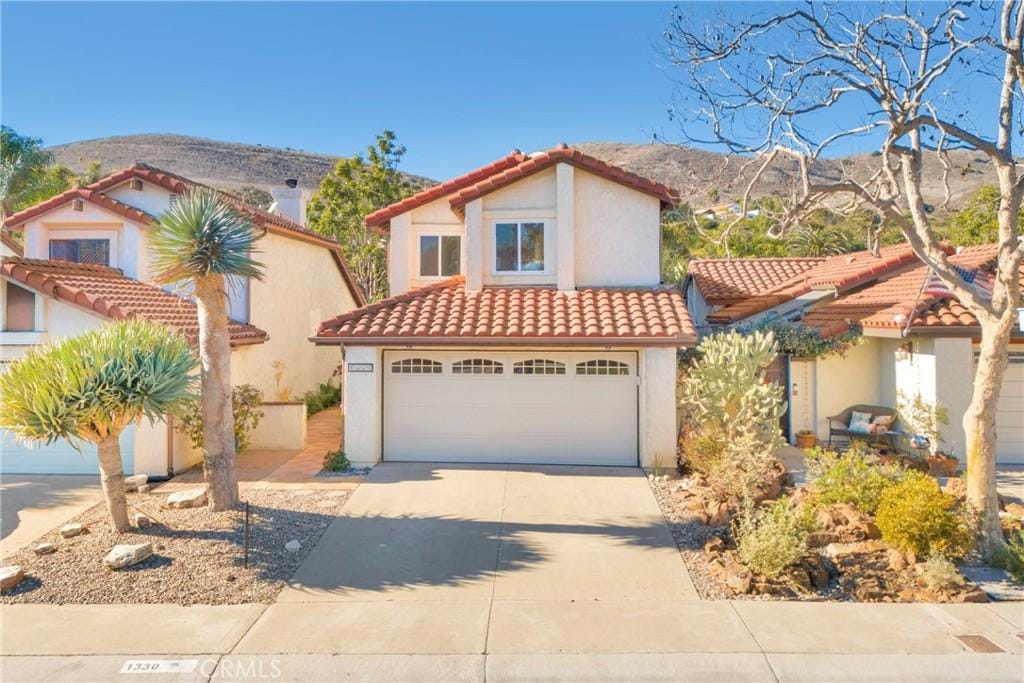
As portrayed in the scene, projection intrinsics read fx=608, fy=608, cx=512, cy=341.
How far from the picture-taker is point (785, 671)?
5609 millimetres

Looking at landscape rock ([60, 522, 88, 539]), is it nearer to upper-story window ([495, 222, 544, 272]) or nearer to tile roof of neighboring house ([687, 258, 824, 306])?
upper-story window ([495, 222, 544, 272])

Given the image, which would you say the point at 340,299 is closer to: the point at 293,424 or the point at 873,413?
the point at 293,424

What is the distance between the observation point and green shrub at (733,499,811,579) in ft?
23.8

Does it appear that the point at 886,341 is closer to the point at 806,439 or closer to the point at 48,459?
the point at 806,439

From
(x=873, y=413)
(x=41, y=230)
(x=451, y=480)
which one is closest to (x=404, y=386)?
(x=451, y=480)

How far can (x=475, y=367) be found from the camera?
43.9 feet

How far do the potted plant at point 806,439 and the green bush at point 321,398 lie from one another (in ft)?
47.4

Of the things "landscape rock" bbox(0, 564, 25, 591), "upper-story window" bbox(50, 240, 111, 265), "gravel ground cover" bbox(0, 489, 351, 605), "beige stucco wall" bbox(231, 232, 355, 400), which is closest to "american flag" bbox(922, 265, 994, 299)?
"gravel ground cover" bbox(0, 489, 351, 605)

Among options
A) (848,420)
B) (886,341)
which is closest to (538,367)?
(848,420)

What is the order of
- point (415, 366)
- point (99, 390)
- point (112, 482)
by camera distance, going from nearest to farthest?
point (99, 390) → point (112, 482) → point (415, 366)

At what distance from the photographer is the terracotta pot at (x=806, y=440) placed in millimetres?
14352

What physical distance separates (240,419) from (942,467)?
587 inches

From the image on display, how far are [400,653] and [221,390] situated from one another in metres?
5.51
